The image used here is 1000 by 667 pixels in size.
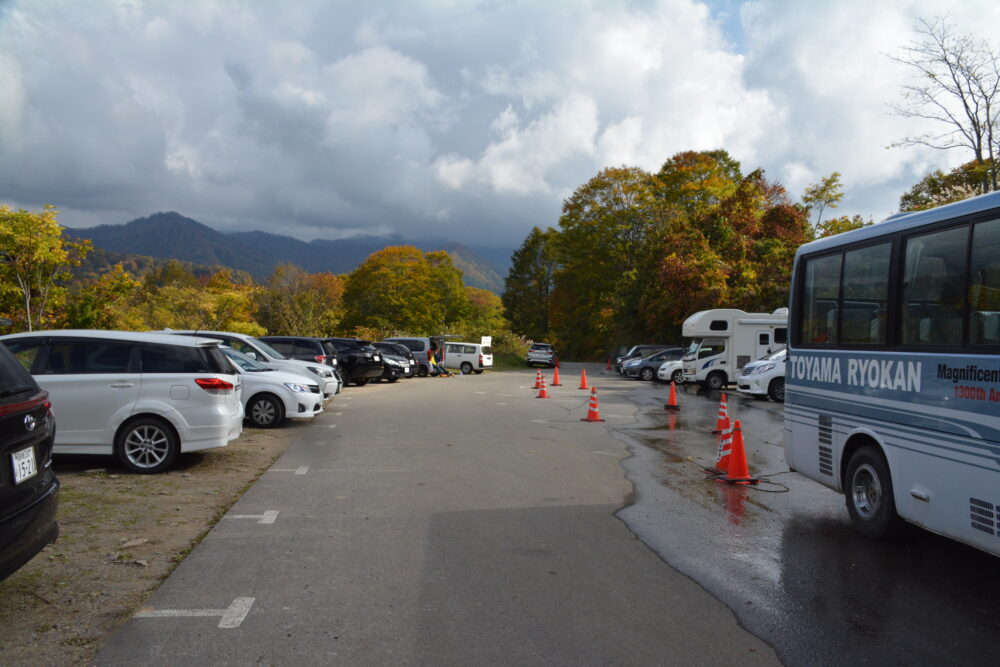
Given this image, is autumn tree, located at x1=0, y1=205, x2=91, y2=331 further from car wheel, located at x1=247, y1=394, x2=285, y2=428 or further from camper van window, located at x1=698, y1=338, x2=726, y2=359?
camper van window, located at x1=698, y1=338, x2=726, y2=359

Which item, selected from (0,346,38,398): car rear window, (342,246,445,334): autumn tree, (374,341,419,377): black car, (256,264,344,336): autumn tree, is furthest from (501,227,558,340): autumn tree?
(0,346,38,398): car rear window

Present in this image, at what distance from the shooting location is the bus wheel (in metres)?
6.06

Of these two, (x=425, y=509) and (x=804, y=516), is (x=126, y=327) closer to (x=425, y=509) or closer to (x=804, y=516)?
(x=425, y=509)

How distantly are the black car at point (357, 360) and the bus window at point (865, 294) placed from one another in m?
21.2

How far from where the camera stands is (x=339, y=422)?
49.2 ft

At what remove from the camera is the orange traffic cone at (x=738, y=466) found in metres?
9.07

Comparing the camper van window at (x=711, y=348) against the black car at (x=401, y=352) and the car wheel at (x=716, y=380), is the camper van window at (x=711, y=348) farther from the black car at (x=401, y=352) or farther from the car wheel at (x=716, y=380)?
the black car at (x=401, y=352)

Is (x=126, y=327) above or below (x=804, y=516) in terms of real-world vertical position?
above

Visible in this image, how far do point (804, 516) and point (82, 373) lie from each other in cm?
834

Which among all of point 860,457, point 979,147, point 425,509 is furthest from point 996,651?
point 979,147

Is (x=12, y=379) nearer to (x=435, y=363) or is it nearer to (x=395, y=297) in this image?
(x=435, y=363)

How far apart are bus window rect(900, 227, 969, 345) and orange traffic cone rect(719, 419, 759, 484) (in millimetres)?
3402

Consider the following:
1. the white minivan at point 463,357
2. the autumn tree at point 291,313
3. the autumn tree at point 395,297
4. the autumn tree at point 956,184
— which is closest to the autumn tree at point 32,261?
the autumn tree at point 291,313

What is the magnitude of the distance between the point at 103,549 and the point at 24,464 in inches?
71.5
